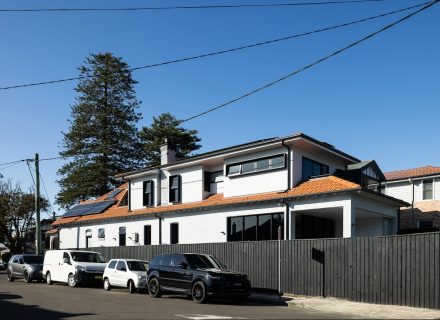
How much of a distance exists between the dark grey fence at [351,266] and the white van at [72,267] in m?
6.12

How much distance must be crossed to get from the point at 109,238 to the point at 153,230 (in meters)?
Result: 4.85

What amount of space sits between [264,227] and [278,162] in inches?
126

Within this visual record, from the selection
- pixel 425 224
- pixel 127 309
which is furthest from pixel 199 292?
pixel 425 224

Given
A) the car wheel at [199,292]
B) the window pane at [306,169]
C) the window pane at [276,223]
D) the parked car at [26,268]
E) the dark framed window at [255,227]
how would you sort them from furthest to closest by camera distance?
the parked car at [26,268] < the window pane at [306,169] < the dark framed window at [255,227] < the window pane at [276,223] < the car wheel at [199,292]

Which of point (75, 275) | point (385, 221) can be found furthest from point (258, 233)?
point (75, 275)

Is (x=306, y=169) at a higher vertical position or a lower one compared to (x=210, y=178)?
higher

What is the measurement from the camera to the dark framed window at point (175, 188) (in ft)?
105

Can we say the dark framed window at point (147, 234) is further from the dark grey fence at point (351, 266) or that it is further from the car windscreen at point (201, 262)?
the car windscreen at point (201, 262)

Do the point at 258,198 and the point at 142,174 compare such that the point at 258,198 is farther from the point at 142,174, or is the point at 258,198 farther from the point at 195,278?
the point at 142,174

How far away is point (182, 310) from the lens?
52.0ft

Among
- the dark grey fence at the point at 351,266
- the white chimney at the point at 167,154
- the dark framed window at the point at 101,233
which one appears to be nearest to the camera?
the dark grey fence at the point at 351,266

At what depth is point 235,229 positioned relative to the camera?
27188 mm

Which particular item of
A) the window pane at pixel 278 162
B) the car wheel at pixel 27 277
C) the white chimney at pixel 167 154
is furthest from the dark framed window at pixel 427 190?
the car wheel at pixel 27 277

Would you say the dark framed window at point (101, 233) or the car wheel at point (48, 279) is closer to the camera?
the car wheel at point (48, 279)
